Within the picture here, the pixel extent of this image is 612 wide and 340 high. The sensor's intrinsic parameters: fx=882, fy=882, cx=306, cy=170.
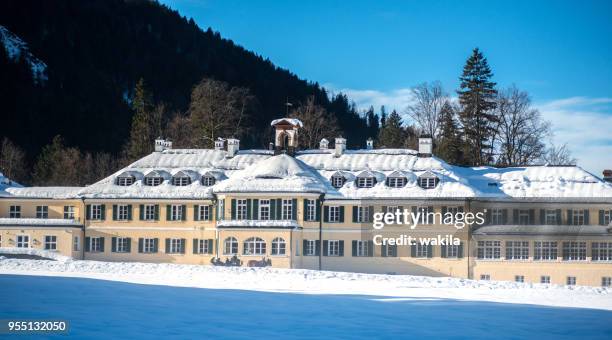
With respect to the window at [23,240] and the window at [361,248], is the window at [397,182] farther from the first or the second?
the window at [23,240]

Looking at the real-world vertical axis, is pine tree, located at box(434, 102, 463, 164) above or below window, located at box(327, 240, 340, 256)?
above

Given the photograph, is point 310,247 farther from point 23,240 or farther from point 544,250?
point 23,240

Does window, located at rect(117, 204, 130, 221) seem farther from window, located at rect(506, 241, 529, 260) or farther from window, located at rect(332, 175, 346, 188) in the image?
window, located at rect(506, 241, 529, 260)

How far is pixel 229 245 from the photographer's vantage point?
55.1 m

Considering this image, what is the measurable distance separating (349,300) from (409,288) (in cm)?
725

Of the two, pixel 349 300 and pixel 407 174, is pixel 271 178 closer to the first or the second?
pixel 407 174

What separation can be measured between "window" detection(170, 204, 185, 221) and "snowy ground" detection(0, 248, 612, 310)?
32.3 feet

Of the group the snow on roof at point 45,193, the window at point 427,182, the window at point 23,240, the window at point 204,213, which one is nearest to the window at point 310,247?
the window at point 204,213

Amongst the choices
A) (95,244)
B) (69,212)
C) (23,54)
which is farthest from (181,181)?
(23,54)

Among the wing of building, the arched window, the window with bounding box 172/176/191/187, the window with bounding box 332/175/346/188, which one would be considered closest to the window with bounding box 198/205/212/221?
the wing of building

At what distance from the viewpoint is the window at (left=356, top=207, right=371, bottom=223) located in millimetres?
56219

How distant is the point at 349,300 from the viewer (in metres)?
34.6

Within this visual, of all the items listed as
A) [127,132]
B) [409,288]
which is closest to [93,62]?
[127,132]

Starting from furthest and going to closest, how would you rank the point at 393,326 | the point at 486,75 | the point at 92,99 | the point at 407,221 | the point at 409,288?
1. the point at 92,99
2. the point at 486,75
3. the point at 407,221
4. the point at 409,288
5. the point at 393,326
